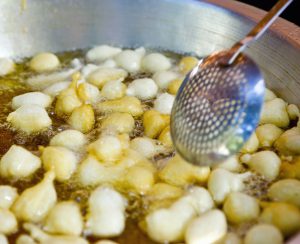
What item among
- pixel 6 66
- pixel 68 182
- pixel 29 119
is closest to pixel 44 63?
pixel 6 66

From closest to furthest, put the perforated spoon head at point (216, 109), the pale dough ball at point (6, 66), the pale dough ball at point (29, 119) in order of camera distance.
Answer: the perforated spoon head at point (216, 109) < the pale dough ball at point (29, 119) < the pale dough ball at point (6, 66)

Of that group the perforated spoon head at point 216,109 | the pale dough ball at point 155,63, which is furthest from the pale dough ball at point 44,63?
the perforated spoon head at point 216,109

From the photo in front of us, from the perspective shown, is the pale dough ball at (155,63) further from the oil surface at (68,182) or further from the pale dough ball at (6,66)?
the pale dough ball at (6,66)

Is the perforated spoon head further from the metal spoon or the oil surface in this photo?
the oil surface

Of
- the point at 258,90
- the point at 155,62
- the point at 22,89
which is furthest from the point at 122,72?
the point at 258,90

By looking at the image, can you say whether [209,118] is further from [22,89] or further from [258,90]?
[22,89]

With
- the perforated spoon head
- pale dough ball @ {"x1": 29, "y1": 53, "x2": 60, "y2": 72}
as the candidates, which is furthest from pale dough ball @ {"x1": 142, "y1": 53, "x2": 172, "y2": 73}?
the perforated spoon head

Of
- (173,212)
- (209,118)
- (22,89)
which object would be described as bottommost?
(22,89)

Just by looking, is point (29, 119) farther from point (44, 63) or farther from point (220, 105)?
point (220, 105)
